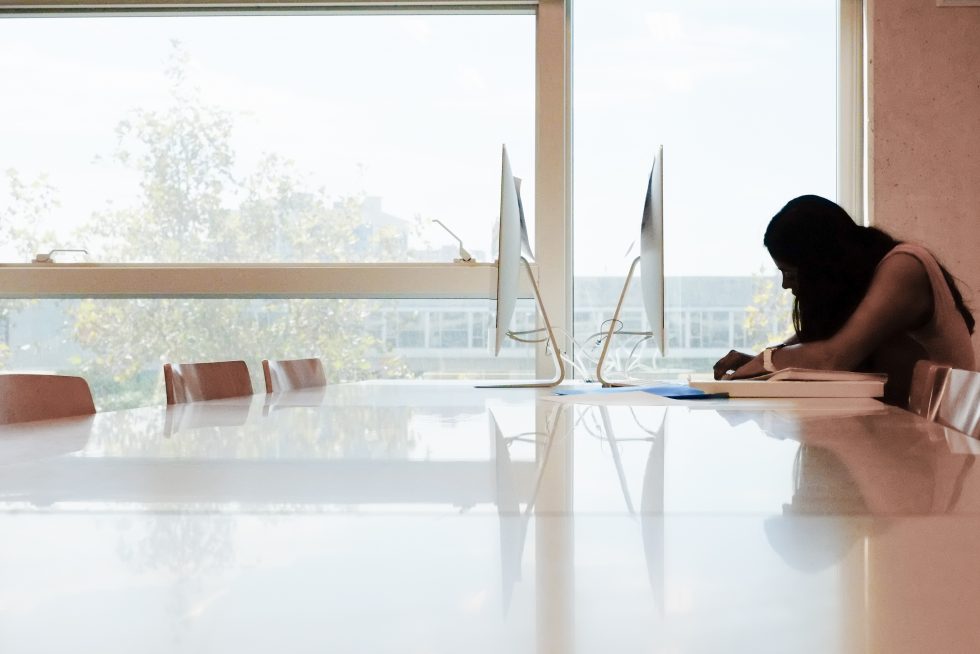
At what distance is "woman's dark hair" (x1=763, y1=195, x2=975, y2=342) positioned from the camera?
84.4 inches

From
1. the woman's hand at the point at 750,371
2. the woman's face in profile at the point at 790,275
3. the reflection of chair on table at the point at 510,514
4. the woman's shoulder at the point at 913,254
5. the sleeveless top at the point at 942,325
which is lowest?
the reflection of chair on table at the point at 510,514

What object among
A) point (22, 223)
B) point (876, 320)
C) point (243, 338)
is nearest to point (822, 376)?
point (876, 320)

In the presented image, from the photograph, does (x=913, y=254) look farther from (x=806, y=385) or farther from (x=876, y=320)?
(x=806, y=385)

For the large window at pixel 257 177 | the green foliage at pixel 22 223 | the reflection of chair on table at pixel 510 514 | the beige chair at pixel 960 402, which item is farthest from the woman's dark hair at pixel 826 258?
the green foliage at pixel 22 223

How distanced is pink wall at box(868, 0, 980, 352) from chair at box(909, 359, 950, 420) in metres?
2.19

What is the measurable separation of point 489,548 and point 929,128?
148 inches

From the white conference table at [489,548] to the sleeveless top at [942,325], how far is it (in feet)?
4.27

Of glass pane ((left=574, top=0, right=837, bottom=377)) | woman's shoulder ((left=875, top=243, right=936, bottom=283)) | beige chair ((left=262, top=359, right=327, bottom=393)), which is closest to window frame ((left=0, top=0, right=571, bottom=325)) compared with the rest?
glass pane ((left=574, top=0, right=837, bottom=377))

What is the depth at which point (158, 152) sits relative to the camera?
13.0 feet

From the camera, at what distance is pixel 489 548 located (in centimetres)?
41

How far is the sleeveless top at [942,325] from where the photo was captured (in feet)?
6.58

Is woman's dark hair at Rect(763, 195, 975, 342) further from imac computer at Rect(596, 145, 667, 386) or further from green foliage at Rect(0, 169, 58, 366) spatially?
green foliage at Rect(0, 169, 58, 366)

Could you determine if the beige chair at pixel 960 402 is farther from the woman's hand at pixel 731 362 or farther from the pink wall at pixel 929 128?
the pink wall at pixel 929 128

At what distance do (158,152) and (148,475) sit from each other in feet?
12.0
